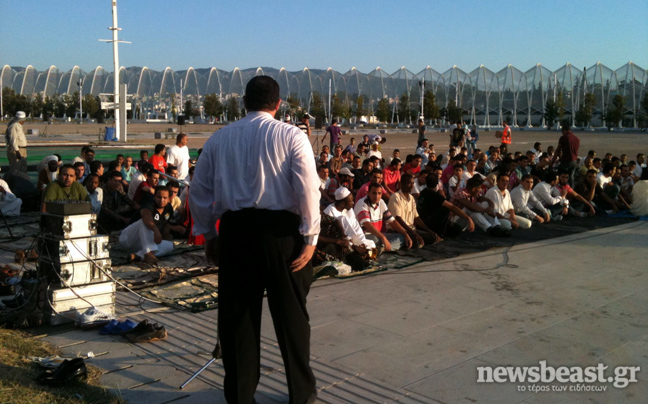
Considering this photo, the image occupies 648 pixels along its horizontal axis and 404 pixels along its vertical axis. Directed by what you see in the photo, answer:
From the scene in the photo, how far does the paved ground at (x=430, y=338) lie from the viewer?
3.66 meters

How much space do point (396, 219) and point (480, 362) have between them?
4.34 meters

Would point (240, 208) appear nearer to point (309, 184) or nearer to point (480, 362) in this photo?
point (309, 184)

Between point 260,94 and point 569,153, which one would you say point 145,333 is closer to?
point 260,94

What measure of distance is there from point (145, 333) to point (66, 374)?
0.93 metres

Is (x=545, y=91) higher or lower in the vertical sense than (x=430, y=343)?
higher

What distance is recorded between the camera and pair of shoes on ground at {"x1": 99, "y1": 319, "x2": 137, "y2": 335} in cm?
457

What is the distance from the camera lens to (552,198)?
439 inches

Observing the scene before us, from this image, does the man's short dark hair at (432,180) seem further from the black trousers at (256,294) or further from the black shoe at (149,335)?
the black trousers at (256,294)

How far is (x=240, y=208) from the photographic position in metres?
3.08

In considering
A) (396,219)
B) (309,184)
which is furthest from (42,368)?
(396,219)

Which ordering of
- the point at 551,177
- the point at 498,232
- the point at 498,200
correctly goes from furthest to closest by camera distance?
the point at 551,177
the point at 498,200
the point at 498,232

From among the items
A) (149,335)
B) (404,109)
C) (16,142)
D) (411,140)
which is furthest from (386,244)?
(404,109)

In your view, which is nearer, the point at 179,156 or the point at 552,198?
the point at 552,198

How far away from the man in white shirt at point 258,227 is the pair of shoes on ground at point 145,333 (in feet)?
4.84
